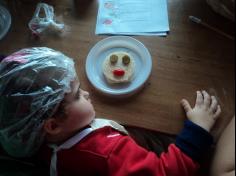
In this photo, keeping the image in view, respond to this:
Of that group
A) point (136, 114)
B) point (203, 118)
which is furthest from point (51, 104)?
point (203, 118)

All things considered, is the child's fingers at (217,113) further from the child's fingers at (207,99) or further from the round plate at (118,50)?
the round plate at (118,50)

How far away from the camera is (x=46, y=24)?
3.14 ft

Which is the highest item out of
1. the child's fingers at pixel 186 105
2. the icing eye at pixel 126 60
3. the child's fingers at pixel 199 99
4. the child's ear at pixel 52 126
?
the icing eye at pixel 126 60

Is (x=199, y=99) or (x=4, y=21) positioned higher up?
(x=4, y=21)

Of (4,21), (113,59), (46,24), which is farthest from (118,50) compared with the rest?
(4,21)

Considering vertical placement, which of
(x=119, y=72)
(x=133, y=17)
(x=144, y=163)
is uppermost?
(x=133, y=17)

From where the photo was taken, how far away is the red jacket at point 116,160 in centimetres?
70

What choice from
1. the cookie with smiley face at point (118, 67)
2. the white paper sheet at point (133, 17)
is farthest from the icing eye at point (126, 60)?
the white paper sheet at point (133, 17)

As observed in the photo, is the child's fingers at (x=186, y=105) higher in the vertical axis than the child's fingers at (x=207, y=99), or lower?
lower

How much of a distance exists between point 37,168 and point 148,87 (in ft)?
1.05

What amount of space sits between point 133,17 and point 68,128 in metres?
0.40

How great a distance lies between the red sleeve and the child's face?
0.09 m

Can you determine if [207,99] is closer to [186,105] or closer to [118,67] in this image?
[186,105]

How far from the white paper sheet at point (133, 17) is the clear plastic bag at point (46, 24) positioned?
0.11 metres
